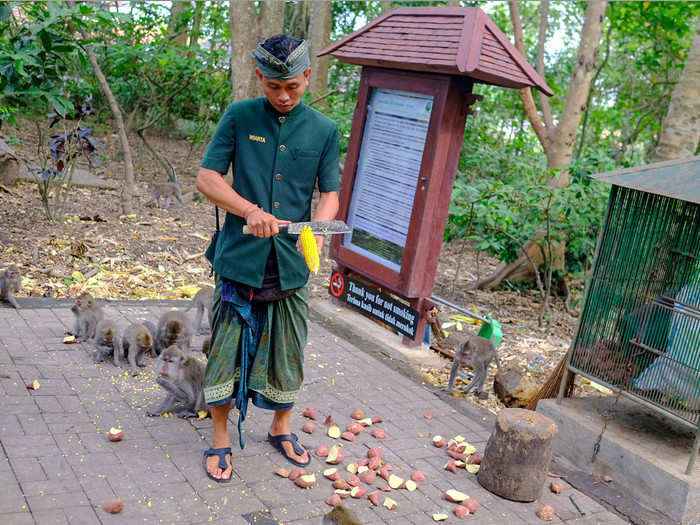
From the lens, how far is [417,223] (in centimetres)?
711

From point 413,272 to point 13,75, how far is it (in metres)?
4.85

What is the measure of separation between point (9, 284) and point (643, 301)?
574 centimetres

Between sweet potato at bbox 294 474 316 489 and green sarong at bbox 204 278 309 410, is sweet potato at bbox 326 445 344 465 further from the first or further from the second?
green sarong at bbox 204 278 309 410

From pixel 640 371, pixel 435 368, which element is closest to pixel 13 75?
pixel 435 368

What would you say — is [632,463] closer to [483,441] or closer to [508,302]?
[483,441]

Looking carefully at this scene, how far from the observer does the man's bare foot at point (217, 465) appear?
4.36 meters

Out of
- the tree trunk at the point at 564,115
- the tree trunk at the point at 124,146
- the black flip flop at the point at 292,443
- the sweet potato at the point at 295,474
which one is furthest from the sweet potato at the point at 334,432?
the tree trunk at the point at 124,146

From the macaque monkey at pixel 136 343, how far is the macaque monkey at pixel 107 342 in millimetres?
70

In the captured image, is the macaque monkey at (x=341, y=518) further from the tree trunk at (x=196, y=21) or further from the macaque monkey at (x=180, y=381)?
the tree trunk at (x=196, y=21)

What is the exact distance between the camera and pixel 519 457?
15.5 ft

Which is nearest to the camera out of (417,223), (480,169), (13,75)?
(417,223)

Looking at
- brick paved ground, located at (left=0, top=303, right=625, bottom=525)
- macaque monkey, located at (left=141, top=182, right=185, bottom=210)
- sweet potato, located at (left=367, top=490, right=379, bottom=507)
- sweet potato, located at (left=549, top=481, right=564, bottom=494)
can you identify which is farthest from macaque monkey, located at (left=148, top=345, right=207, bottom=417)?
macaque monkey, located at (left=141, top=182, right=185, bottom=210)

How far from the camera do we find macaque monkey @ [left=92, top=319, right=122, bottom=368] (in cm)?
579

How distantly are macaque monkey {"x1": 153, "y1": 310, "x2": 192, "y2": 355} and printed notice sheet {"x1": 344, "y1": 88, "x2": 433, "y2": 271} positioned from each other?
2.33 meters
